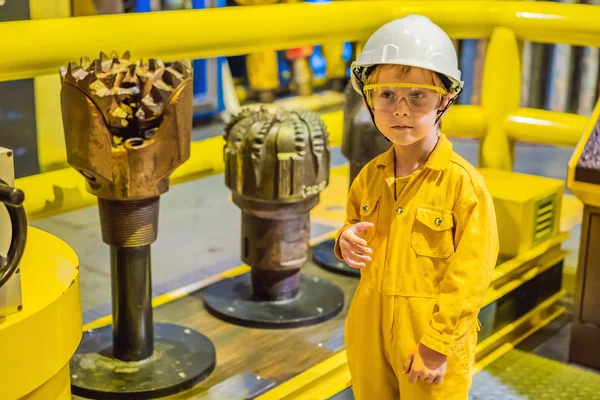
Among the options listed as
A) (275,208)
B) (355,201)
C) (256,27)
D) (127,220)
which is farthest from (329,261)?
(355,201)

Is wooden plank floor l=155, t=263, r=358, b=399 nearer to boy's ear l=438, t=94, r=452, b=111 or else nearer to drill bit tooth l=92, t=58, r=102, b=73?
drill bit tooth l=92, t=58, r=102, b=73

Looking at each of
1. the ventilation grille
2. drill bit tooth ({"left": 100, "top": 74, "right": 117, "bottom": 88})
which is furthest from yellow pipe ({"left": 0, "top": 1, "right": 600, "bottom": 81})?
the ventilation grille

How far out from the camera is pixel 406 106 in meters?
1.54

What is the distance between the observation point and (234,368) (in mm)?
2277

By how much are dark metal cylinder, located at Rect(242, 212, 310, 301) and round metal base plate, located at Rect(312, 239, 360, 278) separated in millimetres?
351

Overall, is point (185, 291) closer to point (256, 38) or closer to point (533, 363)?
point (256, 38)

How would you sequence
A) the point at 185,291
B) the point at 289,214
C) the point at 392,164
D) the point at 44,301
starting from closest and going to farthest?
1. the point at 44,301
2. the point at 392,164
3. the point at 289,214
4. the point at 185,291

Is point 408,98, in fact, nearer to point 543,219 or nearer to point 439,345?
point 439,345

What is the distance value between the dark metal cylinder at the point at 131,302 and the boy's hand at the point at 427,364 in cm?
84

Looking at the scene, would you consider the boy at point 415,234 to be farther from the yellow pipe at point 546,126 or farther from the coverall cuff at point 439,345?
the yellow pipe at point 546,126

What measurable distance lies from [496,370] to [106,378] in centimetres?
114

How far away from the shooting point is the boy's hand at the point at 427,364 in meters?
1.55

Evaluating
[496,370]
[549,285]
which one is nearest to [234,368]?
[496,370]

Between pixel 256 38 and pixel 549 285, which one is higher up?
pixel 256 38
